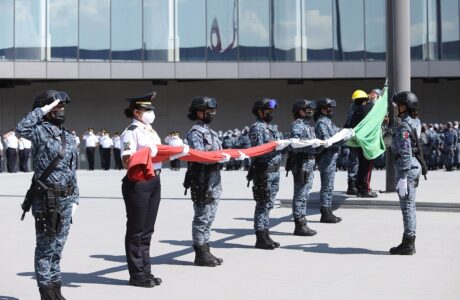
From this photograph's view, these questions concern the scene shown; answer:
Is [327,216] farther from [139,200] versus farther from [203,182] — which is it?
[139,200]

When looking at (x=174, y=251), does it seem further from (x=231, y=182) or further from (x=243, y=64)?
(x=243, y=64)

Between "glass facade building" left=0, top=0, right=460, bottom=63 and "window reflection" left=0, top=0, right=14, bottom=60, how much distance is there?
0.05m

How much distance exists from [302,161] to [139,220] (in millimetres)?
3961

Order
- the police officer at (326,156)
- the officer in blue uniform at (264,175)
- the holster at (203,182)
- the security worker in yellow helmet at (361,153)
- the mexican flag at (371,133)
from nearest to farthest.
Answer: the holster at (203,182)
the officer in blue uniform at (264,175)
the police officer at (326,156)
the mexican flag at (371,133)
the security worker in yellow helmet at (361,153)

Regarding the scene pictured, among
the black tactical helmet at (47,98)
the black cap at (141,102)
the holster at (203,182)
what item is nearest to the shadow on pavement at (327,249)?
the holster at (203,182)

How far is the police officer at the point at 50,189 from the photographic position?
6.98m

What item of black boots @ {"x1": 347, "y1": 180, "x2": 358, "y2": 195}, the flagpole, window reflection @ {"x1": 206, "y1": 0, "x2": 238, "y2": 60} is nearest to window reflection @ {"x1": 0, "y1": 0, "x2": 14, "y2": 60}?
window reflection @ {"x1": 206, "y1": 0, "x2": 238, "y2": 60}

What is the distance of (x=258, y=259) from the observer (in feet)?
31.7

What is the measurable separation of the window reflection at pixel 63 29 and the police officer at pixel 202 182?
1162 inches

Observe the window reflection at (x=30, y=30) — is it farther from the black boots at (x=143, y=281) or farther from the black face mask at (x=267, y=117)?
the black boots at (x=143, y=281)

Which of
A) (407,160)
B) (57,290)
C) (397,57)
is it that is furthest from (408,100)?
(397,57)

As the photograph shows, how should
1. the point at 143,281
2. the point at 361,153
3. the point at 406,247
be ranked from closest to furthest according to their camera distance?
the point at 143,281 → the point at 406,247 → the point at 361,153

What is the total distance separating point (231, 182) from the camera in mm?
23781

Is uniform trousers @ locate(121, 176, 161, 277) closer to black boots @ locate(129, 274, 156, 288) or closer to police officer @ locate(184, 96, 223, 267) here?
black boots @ locate(129, 274, 156, 288)
